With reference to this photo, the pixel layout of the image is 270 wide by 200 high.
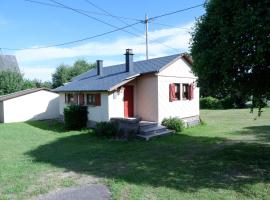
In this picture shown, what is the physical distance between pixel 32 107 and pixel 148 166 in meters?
20.0

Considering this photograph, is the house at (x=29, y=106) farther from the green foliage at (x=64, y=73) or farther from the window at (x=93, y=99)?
the green foliage at (x=64, y=73)

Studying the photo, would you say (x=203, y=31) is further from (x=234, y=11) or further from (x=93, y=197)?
(x=93, y=197)

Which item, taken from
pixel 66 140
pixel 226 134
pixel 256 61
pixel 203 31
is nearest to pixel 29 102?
pixel 66 140

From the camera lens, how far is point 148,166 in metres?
9.53

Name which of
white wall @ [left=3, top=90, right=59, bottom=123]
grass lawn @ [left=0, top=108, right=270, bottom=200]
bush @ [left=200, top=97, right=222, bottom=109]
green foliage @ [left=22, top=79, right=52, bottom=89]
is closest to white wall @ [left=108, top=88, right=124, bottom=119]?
grass lawn @ [left=0, top=108, right=270, bottom=200]

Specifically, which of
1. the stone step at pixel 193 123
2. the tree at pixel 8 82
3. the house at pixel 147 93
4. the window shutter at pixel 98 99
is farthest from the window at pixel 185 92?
the tree at pixel 8 82

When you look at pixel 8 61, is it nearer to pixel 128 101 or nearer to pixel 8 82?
pixel 8 82

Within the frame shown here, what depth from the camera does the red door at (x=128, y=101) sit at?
730 inches

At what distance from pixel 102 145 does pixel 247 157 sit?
6323mm

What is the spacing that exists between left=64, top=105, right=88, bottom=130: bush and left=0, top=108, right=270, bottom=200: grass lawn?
12.4 feet

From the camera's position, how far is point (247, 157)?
33.3ft

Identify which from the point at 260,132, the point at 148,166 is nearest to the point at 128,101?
the point at 260,132

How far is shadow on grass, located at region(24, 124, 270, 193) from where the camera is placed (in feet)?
25.8

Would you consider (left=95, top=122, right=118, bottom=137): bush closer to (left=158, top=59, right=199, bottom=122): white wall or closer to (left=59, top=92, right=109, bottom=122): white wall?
(left=59, top=92, right=109, bottom=122): white wall
